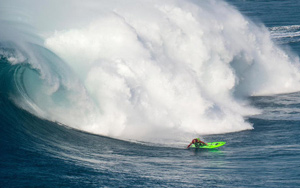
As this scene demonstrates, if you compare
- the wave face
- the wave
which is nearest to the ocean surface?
the wave face

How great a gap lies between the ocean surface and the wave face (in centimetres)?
6

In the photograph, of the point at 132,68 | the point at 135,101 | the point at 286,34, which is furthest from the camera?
the point at 286,34

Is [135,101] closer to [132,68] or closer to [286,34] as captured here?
[132,68]

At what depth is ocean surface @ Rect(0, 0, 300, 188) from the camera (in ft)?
58.3

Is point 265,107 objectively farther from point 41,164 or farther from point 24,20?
point 41,164

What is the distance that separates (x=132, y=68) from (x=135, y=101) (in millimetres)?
2098

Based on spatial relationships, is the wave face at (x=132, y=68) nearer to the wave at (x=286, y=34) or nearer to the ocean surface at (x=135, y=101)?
the ocean surface at (x=135, y=101)

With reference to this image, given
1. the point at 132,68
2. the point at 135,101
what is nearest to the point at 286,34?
the point at 132,68

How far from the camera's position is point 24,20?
27562 millimetres

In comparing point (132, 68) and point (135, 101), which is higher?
point (132, 68)

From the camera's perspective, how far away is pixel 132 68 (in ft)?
83.8

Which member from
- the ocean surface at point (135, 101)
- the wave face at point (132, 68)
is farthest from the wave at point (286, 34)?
the ocean surface at point (135, 101)

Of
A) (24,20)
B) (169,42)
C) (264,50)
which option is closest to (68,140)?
(24,20)

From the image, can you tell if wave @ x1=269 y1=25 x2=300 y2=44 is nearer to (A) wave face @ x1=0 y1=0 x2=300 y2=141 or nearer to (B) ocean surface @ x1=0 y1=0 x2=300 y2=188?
(A) wave face @ x1=0 y1=0 x2=300 y2=141
